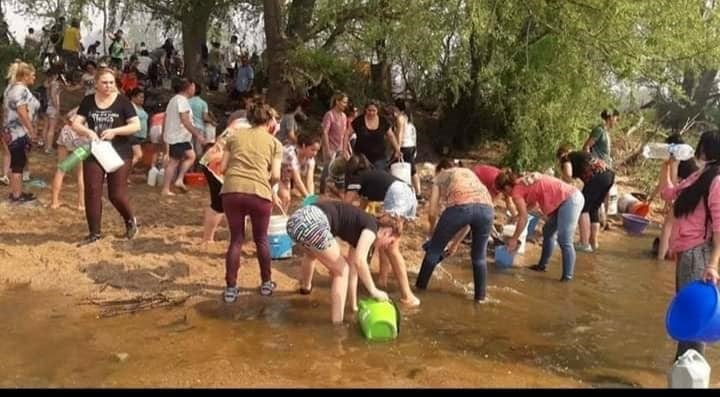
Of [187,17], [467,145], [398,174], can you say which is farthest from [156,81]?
[398,174]

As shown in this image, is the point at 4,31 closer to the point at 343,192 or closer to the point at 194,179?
the point at 194,179

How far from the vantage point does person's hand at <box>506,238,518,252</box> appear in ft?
27.3

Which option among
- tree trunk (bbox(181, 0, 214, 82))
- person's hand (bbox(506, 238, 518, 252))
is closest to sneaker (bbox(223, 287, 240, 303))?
person's hand (bbox(506, 238, 518, 252))

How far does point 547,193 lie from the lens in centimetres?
827

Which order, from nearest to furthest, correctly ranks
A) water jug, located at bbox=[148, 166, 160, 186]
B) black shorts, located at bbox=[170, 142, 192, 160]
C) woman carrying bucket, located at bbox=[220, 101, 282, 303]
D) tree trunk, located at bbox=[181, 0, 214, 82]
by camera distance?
woman carrying bucket, located at bbox=[220, 101, 282, 303] < black shorts, located at bbox=[170, 142, 192, 160] < water jug, located at bbox=[148, 166, 160, 186] < tree trunk, located at bbox=[181, 0, 214, 82]

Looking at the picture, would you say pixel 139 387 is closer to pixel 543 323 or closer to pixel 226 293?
pixel 226 293

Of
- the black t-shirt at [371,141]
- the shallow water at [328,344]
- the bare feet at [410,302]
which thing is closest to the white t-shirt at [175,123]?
the black t-shirt at [371,141]

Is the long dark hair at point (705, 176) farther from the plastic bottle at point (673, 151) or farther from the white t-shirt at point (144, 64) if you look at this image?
the white t-shirt at point (144, 64)

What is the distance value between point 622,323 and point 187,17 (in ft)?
38.3

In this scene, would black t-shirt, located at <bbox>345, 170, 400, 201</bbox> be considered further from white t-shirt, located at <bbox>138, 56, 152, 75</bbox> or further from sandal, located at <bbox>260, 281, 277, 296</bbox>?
white t-shirt, located at <bbox>138, 56, 152, 75</bbox>

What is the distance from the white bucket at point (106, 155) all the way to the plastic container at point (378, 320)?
3113 mm

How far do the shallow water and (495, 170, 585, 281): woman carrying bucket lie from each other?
729 millimetres

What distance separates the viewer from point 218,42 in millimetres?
20344

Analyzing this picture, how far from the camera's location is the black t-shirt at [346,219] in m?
6.16
